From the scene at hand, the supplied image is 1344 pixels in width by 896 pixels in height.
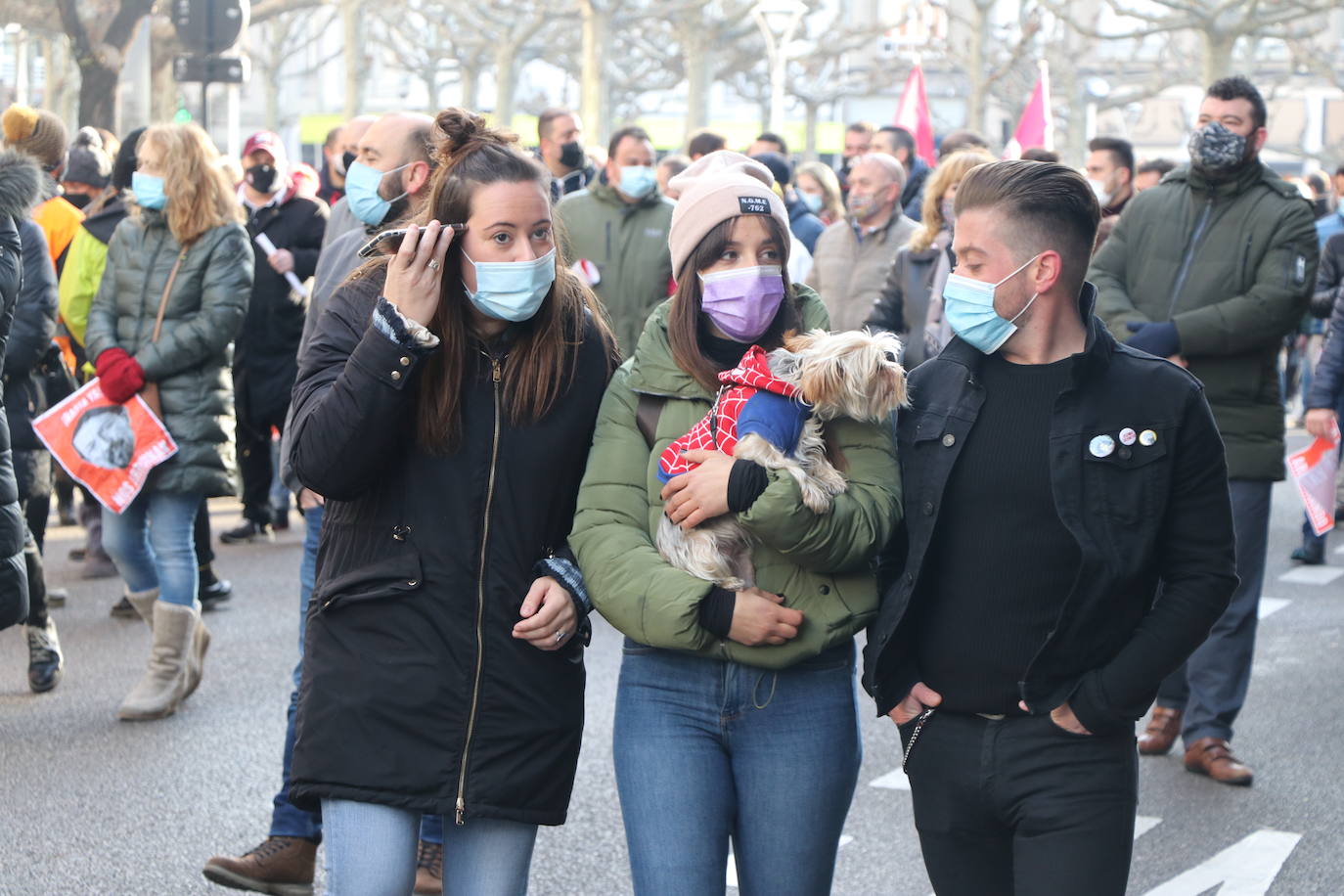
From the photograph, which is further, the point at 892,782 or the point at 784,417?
the point at 892,782

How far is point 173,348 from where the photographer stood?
6.47 meters

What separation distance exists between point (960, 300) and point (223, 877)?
262 cm

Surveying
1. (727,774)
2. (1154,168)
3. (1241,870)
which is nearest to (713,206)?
(727,774)

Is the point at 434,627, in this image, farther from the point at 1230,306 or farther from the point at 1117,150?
the point at 1117,150

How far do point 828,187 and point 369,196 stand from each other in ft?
27.7

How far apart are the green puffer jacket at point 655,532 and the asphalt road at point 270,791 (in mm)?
1918

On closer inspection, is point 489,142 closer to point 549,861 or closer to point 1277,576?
point 549,861

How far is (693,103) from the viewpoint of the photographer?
143 ft

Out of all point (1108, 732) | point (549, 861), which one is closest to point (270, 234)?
point (549, 861)

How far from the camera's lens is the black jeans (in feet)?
9.73

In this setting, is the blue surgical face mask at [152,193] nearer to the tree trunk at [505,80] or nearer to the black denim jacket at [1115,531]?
the black denim jacket at [1115,531]

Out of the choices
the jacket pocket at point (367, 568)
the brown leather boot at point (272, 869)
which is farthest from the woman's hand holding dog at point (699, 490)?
the brown leather boot at point (272, 869)

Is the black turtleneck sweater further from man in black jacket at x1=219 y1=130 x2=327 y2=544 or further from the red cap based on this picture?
the red cap

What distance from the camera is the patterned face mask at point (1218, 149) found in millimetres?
5699
